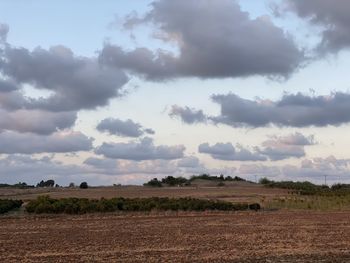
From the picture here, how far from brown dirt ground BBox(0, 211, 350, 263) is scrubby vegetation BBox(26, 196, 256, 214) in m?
12.4

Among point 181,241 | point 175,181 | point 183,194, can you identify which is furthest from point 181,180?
point 181,241

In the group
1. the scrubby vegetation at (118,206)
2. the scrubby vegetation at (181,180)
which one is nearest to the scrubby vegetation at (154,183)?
the scrubby vegetation at (181,180)

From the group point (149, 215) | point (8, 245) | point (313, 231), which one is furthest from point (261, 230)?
point (149, 215)

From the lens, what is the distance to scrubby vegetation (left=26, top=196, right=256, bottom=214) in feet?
221

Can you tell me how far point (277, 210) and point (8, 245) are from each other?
43.6m

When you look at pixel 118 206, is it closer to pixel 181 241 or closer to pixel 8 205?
pixel 8 205

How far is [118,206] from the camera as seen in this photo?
71250 mm

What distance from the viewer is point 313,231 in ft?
144

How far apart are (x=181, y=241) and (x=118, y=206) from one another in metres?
35.3

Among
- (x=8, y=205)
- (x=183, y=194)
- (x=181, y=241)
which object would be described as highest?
(x=183, y=194)

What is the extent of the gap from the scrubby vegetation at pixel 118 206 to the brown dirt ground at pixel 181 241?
12.4 metres

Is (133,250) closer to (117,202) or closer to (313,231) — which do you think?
(313,231)

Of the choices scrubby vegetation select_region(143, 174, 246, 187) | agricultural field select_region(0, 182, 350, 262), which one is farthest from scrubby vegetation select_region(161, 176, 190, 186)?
agricultural field select_region(0, 182, 350, 262)

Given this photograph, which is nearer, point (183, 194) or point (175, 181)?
point (183, 194)
